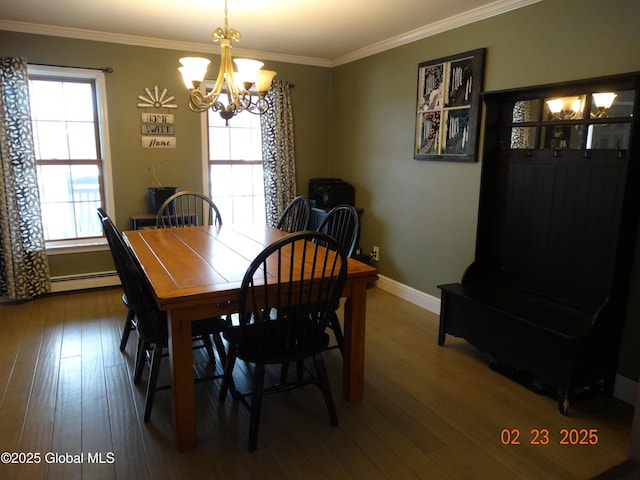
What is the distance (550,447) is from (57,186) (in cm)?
430

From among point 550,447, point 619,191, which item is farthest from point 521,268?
point 550,447

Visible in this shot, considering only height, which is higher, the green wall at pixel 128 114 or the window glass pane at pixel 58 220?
the green wall at pixel 128 114

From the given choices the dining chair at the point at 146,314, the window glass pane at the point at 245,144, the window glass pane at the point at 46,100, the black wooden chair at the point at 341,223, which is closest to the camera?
the dining chair at the point at 146,314

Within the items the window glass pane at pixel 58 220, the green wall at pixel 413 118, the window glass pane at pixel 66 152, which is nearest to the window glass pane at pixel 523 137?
the green wall at pixel 413 118

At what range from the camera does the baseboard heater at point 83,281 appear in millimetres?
4102

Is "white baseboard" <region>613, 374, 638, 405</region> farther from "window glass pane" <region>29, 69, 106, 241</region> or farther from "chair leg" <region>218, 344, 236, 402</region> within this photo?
"window glass pane" <region>29, 69, 106, 241</region>

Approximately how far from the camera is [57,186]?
4.10m

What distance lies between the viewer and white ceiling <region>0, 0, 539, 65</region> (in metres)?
3.08

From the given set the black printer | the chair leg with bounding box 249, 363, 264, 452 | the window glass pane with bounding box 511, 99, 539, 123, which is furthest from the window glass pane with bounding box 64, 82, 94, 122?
the window glass pane with bounding box 511, 99, 539, 123

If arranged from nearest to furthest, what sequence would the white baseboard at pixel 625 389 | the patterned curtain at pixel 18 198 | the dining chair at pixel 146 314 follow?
1. the dining chair at pixel 146 314
2. the white baseboard at pixel 625 389
3. the patterned curtain at pixel 18 198

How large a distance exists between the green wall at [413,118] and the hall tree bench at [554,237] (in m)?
0.17

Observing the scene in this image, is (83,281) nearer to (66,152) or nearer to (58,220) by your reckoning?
(58,220)

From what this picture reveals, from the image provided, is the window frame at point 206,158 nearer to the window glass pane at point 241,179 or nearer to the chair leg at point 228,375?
the window glass pane at point 241,179

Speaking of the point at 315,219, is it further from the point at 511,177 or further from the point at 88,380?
the point at 88,380
